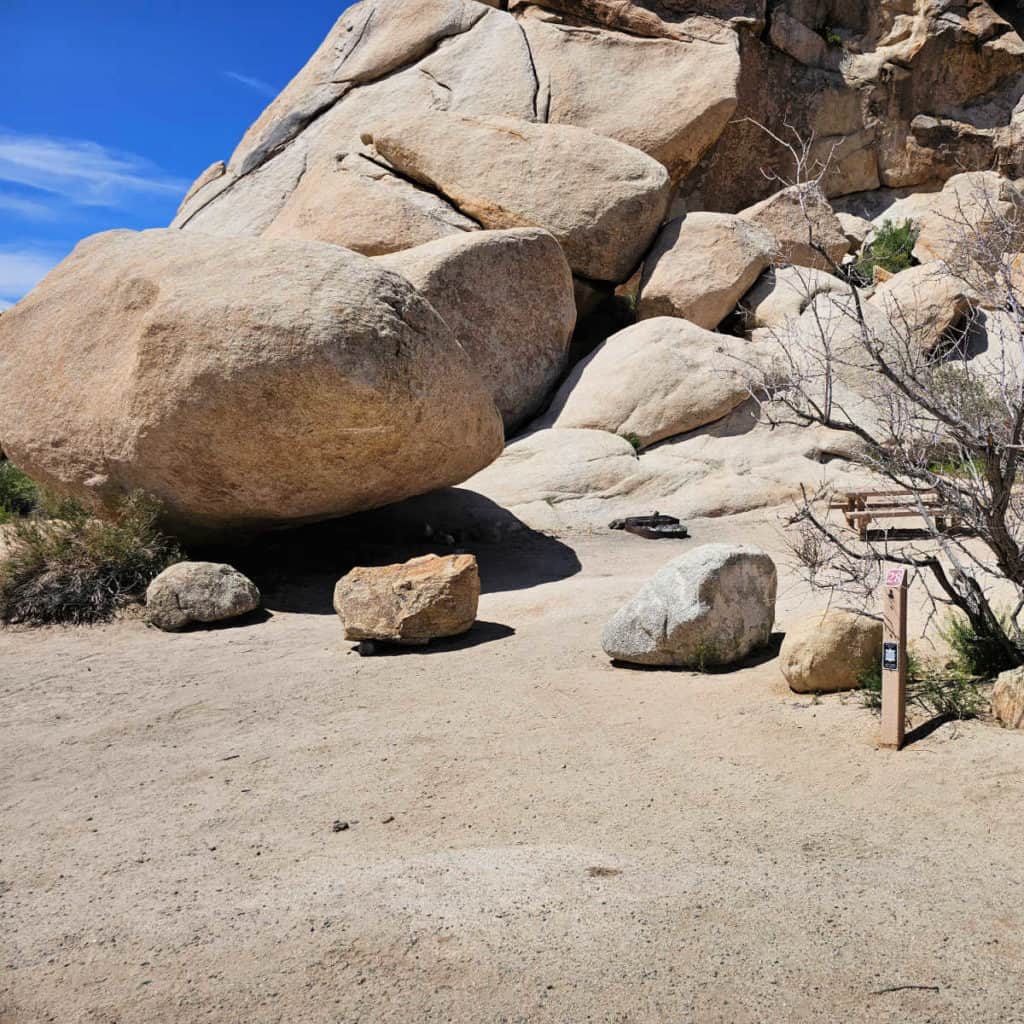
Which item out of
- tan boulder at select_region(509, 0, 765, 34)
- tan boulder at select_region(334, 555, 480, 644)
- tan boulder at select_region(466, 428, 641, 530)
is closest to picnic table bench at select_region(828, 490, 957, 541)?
tan boulder at select_region(466, 428, 641, 530)

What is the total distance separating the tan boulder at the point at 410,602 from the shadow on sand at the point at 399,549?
1.29m

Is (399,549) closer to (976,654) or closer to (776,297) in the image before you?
(976,654)

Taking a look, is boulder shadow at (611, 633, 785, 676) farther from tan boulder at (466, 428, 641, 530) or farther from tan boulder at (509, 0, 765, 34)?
tan boulder at (509, 0, 765, 34)

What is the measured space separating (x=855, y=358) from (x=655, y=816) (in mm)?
9803

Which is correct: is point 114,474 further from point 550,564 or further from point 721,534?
point 721,534

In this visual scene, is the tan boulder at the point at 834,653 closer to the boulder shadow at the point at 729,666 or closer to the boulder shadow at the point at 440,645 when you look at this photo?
the boulder shadow at the point at 729,666

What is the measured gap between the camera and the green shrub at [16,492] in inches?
418

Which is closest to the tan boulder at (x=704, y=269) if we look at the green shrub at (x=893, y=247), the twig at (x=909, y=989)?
the green shrub at (x=893, y=247)

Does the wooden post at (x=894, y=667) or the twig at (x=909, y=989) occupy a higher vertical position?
the wooden post at (x=894, y=667)

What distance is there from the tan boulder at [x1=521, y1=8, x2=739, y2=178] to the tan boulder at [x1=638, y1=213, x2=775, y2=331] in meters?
2.41

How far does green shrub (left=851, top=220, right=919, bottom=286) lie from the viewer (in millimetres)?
18719

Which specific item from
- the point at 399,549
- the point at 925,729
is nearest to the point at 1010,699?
the point at 925,729

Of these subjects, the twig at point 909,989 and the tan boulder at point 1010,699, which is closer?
the twig at point 909,989

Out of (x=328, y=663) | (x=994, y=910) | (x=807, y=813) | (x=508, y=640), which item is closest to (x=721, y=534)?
(x=508, y=640)
